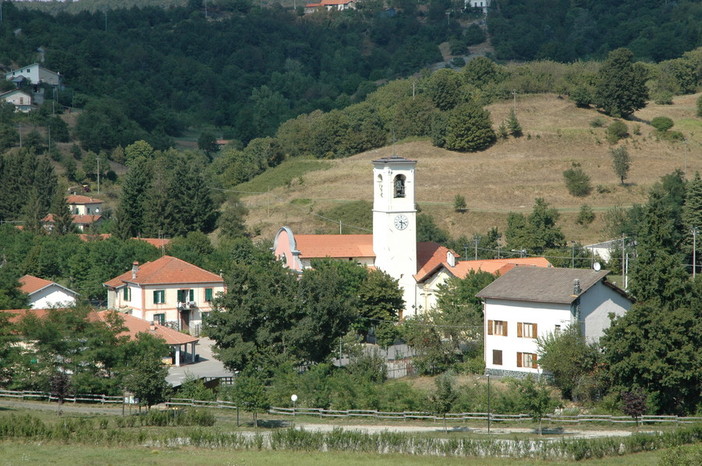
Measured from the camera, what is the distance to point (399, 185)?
227 ft

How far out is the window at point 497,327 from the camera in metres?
54.2

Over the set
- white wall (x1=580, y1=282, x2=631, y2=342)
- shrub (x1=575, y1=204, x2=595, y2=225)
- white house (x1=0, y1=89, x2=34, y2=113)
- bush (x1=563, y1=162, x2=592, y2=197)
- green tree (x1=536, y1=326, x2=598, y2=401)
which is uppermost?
white house (x1=0, y1=89, x2=34, y2=113)

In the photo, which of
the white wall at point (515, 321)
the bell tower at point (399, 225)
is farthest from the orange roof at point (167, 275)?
the white wall at point (515, 321)

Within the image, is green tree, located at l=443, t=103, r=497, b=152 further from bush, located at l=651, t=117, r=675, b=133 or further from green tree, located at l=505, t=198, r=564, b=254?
green tree, located at l=505, t=198, r=564, b=254

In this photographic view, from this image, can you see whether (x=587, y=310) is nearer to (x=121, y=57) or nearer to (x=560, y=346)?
(x=560, y=346)

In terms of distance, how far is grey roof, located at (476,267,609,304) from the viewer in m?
52.6

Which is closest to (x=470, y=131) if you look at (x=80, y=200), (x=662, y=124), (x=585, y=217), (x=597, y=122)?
(x=597, y=122)

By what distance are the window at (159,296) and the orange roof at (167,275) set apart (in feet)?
1.95

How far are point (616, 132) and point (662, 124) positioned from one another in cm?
488

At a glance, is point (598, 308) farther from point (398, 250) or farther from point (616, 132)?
point (616, 132)

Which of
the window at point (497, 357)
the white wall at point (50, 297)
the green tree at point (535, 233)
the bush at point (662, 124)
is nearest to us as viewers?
the window at point (497, 357)

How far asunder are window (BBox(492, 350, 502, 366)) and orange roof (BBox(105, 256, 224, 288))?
21.4m

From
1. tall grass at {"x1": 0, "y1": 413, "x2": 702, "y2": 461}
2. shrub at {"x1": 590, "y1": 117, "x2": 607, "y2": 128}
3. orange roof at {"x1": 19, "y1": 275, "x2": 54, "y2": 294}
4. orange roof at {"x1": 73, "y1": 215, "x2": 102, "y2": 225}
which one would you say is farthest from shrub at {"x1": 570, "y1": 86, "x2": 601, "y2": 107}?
tall grass at {"x1": 0, "y1": 413, "x2": 702, "y2": 461}

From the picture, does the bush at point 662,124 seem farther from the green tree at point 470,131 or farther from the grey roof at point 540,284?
the grey roof at point 540,284
